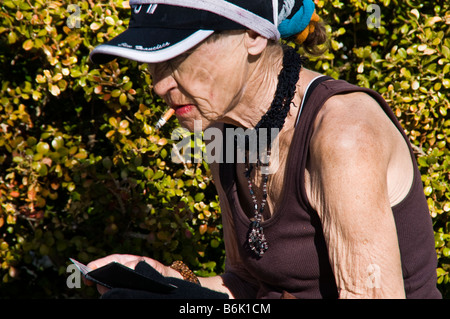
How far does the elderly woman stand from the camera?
1.63 meters

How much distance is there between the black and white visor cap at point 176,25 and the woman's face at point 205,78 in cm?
6

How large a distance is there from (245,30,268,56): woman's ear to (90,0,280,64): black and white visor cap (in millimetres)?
41

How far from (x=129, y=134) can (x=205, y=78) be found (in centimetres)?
147

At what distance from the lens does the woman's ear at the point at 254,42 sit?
185cm

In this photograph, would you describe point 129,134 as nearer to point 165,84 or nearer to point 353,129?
point 165,84

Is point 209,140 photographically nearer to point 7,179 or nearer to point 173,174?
point 173,174

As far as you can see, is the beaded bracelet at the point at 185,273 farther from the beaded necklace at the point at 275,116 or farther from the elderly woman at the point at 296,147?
the beaded necklace at the point at 275,116

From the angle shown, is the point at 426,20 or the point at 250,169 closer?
the point at 250,169

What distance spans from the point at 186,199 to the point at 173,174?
21 cm

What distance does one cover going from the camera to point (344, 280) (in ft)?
5.56

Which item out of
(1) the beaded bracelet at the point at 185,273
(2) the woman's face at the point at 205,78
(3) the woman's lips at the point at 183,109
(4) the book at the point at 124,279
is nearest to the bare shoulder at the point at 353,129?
(2) the woman's face at the point at 205,78

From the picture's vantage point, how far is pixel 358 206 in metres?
1.61
